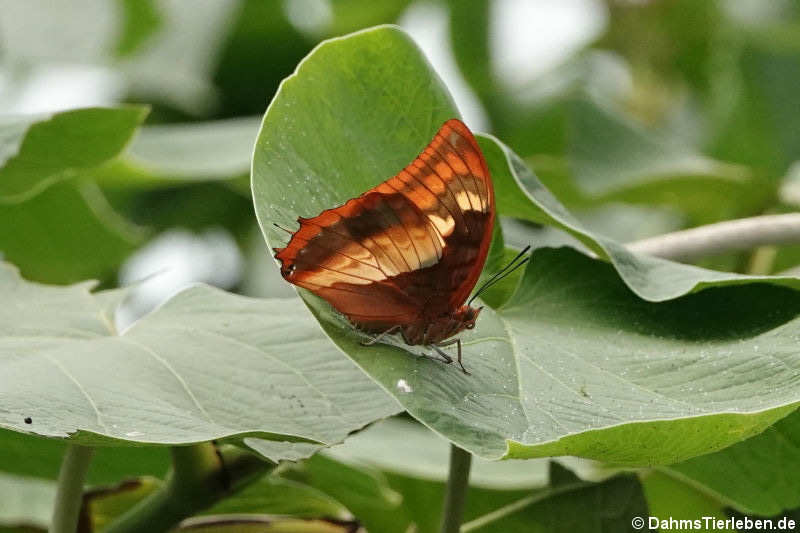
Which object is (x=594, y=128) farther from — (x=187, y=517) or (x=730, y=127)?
(x=187, y=517)

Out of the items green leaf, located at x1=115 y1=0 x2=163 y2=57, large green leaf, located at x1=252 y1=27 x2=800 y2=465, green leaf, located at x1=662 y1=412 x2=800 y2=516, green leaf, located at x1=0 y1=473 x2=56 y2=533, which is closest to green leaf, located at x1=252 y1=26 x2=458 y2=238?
large green leaf, located at x1=252 y1=27 x2=800 y2=465

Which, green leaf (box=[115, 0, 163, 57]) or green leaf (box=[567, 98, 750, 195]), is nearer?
green leaf (box=[567, 98, 750, 195])

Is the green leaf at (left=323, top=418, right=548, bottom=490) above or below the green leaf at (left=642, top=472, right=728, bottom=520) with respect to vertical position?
above

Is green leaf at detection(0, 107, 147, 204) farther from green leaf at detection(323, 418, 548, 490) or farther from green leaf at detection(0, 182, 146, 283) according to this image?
green leaf at detection(323, 418, 548, 490)

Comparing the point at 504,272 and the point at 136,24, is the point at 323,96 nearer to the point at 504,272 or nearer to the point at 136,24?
the point at 504,272

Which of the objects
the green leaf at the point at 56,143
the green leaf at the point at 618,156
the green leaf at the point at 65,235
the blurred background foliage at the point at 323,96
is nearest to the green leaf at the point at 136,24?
the blurred background foliage at the point at 323,96

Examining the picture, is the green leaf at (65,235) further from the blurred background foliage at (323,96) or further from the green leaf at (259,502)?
the green leaf at (259,502)

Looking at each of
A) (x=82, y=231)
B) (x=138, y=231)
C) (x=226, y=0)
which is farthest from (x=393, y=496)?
(x=226, y=0)
